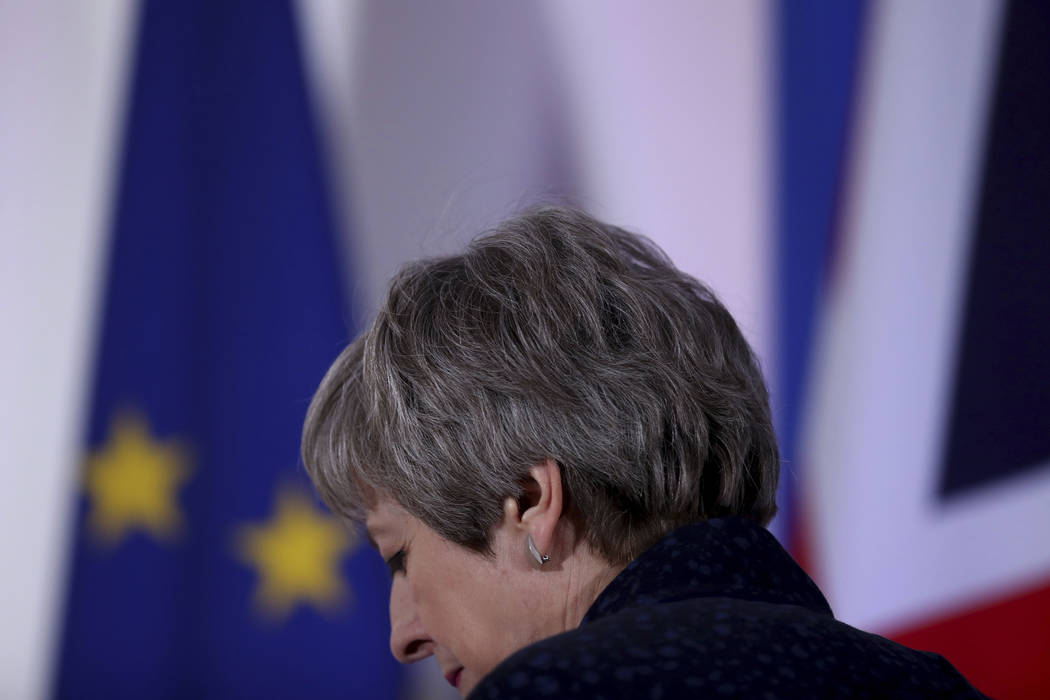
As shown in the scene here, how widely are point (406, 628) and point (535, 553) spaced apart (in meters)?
0.21

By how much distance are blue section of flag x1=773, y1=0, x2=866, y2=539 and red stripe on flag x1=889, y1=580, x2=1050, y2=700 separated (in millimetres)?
401

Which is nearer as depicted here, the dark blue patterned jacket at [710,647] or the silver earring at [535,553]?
the dark blue patterned jacket at [710,647]

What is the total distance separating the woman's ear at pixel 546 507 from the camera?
36.0 inches

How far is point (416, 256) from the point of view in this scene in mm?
2045

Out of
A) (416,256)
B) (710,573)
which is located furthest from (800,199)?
(710,573)

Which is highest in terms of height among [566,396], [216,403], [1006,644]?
[566,396]

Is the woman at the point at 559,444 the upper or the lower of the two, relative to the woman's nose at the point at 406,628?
upper

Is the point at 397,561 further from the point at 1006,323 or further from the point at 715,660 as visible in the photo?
the point at 1006,323

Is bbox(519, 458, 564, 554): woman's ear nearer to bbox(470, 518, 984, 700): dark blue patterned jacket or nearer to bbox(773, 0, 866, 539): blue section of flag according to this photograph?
bbox(470, 518, 984, 700): dark blue patterned jacket

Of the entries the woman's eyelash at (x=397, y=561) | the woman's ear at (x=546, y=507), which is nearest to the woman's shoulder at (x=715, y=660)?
the woman's ear at (x=546, y=507)

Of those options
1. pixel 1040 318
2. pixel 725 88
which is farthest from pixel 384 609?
pixel 1040 318

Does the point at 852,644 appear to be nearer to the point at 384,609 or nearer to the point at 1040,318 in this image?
the point at 384,609

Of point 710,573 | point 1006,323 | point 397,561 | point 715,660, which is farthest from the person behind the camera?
point 1006,323

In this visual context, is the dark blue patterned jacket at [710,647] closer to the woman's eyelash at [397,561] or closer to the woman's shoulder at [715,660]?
the woman's shoulder at [715,660]
